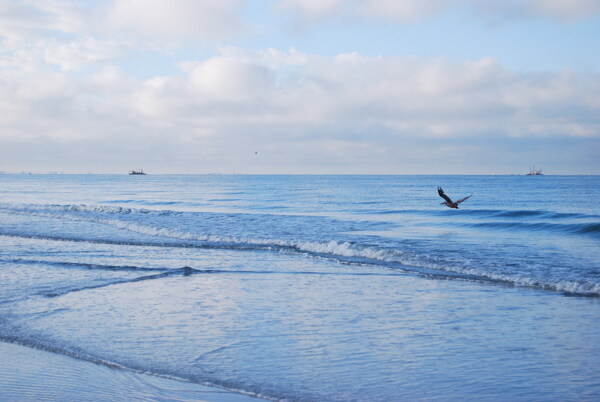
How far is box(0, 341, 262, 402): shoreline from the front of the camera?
5.48m

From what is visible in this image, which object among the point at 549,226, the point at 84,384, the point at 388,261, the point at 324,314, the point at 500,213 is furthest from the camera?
the point at 500,213

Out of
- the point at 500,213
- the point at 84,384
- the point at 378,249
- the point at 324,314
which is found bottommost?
the point at 84,384

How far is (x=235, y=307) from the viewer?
368 inches

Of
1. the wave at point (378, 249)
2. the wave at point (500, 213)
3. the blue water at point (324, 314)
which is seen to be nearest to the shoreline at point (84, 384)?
the blue water at point (324, 314)

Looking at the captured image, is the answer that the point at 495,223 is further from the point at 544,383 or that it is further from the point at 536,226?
the point at 544,383

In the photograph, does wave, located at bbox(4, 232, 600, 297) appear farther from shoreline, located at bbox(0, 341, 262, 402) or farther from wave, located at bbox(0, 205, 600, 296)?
shoreline, located at bbox(0, 341, 262, 402)

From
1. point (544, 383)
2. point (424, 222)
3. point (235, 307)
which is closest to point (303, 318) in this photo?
point (235, 307)

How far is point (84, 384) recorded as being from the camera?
586cm

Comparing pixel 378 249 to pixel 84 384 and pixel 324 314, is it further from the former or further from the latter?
pixel 84 384

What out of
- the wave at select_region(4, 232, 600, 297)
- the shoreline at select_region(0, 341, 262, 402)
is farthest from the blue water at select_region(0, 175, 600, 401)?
the shoreline at select_region(0, 341, 262, 402)

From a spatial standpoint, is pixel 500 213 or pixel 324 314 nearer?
pixel 324 314

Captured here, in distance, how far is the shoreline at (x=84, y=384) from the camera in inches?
216

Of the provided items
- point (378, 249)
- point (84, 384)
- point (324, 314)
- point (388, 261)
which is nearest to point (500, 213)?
point (378, 249)

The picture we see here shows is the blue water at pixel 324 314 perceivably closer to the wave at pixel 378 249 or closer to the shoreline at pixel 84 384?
the wave at pixel 378 249
